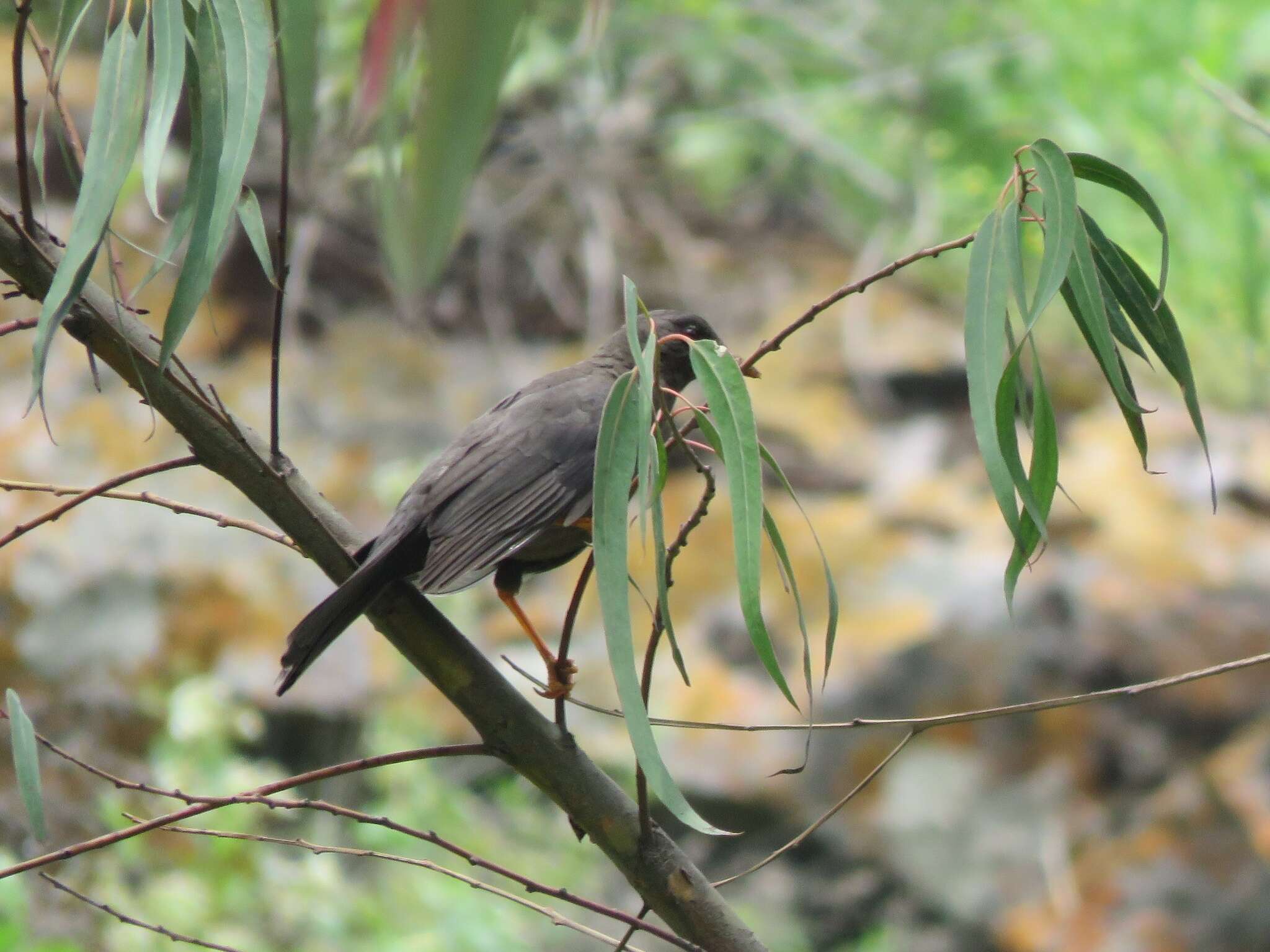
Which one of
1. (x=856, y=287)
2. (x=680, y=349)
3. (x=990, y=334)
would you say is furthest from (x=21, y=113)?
(x=680, y=349)

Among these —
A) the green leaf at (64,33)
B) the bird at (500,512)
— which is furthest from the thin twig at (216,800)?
the green leaf at (64,33)

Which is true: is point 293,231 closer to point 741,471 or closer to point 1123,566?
point 1123,566

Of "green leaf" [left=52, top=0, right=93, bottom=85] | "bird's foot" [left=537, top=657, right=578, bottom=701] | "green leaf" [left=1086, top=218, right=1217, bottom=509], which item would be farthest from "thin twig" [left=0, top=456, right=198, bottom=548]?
"green leaf" [left=1086, top=218, right=1217, bottom=509]

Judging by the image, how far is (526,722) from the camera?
74.5 inches

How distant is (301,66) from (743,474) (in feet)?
2.87

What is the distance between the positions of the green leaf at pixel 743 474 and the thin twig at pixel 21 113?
86 cm

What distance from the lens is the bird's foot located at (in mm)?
1973

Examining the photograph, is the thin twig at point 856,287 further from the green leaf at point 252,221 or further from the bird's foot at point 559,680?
the green leaf at point 252,221

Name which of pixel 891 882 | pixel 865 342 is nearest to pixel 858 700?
pixel 891 882

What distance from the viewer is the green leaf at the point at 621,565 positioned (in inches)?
57.4

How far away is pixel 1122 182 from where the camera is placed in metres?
1.70

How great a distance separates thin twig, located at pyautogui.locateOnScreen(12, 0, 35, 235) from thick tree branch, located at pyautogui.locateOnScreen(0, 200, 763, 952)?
140mm

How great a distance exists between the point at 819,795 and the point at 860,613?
908 mm

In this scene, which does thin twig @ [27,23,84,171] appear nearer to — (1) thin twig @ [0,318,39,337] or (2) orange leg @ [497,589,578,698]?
(1) thin twig @ [0,318,39,337]
